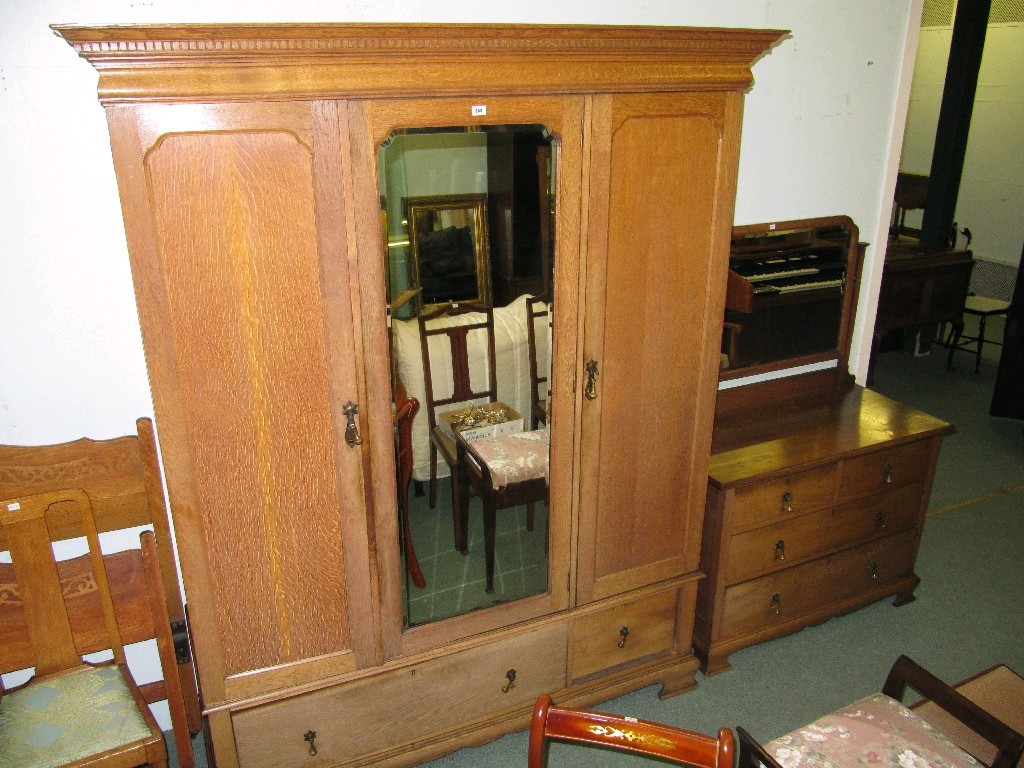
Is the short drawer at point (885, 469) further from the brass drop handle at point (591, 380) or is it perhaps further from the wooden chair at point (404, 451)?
the wooden chair at point (404, 451)

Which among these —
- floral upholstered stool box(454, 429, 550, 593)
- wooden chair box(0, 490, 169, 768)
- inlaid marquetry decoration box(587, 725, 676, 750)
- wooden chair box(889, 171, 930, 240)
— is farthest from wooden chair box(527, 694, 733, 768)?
wooden chair box(889, 171, 930, 240)

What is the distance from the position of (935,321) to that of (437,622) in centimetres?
422

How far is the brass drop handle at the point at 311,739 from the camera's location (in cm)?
205

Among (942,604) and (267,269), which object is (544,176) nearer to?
(267,269)

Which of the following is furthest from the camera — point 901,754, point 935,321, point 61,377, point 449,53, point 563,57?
point 935,321

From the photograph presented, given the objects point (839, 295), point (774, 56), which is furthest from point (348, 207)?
point (839, 295)

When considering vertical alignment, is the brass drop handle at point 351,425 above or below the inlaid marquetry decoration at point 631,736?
above

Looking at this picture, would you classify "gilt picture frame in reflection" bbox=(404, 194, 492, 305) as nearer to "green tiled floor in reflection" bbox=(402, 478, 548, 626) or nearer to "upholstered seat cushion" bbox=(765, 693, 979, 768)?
"green tiled floor in reflection" bbox=(402, 478, 548, 626)

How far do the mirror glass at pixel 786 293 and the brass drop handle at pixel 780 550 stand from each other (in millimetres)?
610

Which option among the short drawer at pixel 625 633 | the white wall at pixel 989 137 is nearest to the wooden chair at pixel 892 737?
the short drawer at pixel 625 633

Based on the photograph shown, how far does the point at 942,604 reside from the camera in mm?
3080

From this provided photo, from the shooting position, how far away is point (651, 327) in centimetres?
205

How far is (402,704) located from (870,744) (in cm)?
118

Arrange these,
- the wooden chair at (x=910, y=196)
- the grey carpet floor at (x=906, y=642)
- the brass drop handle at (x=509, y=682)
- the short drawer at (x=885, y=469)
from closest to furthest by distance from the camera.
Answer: the brass drop handle at (x=509, y=682) → the grey carpet floor at (x=906, y=642) → the short drawer at (x=885, y=469) → the wooden chair at (x=910, y=196)
